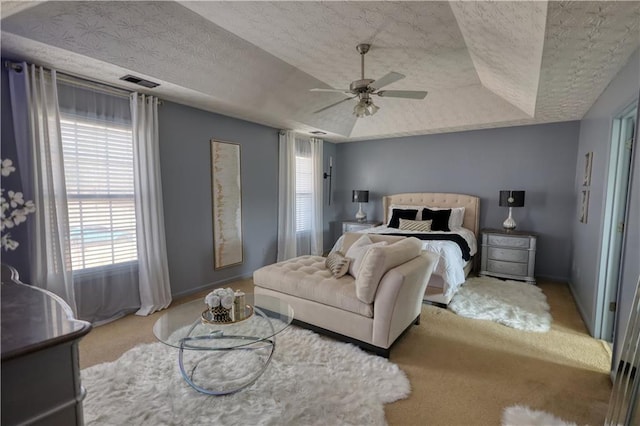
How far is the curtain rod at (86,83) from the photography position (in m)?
2.38

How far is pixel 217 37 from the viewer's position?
8.96 ft

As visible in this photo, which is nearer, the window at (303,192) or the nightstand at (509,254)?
the nightstand at (509,254)

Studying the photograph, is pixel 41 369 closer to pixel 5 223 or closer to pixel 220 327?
pixel 5 223

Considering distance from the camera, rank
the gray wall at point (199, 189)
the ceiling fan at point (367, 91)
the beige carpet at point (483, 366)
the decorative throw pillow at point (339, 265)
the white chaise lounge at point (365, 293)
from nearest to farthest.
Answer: the beige carpet at point (483, 366), the white chaise lounge at point (365, 293), the ceiling fan at point (367, 91), the decorative throw pillow at point (339, 265), the gray wall at point (199, 189)

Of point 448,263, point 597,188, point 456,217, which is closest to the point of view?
point 597,188

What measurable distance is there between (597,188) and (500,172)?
6.31 ft

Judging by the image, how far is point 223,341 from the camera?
2.11m

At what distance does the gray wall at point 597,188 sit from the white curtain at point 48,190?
14.3 ft

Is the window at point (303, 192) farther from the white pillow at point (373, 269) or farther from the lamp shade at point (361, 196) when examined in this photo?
the white pillow at point (373, 269)

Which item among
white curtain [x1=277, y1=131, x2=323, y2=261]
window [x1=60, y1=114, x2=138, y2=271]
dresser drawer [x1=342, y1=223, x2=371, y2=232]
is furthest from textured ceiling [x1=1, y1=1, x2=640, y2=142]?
dresser drawer [x1=342, y1=223, x2=371, y2=232]

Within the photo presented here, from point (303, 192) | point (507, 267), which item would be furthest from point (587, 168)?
point (303, 192)

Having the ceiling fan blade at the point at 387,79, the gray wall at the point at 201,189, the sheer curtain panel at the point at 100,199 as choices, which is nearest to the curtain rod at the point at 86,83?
the sheer curtain panel at the point at 100,199

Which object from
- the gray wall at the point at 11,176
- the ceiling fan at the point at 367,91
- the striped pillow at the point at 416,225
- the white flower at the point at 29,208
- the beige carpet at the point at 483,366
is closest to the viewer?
the white flower at the point at 29,208

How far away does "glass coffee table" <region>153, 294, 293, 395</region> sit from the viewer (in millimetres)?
1989
